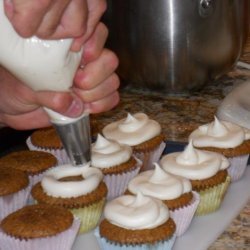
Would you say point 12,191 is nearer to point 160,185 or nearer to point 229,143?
point 160,185

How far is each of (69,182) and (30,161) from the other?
0.61ft

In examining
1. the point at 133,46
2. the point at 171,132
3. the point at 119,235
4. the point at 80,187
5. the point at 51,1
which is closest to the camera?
the point at 51,1

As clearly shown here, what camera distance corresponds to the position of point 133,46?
6.79ft

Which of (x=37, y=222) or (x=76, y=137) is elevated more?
(x=76, y=137)

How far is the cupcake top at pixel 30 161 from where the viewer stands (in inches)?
67.4

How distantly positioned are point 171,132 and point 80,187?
0.43m

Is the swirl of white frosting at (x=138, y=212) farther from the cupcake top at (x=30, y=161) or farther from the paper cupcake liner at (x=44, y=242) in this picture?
the cupcake top at (x=30, y=161)

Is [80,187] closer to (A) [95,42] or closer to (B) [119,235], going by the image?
(B) [119,235]

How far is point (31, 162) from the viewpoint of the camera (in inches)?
68.1

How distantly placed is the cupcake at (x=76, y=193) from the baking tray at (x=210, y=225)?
0.04m

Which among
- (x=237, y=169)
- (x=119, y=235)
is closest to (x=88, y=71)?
(x=119, y=235)

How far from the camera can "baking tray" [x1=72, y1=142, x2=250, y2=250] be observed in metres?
1.49

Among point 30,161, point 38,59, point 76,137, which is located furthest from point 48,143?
point 38,59

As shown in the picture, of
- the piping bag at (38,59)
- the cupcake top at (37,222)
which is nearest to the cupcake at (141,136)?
the cupcake top at (37,222)
